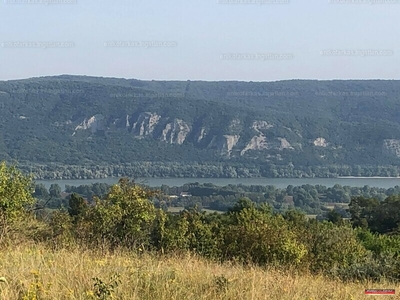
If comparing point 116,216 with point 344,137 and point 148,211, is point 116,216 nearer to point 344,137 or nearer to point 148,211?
point 148,211

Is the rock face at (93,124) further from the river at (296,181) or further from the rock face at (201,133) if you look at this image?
the river at (296,181)

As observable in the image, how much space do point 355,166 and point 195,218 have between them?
391 ft

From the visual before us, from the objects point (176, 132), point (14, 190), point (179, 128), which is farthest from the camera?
point (176, 132)

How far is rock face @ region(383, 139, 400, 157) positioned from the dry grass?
145 meters

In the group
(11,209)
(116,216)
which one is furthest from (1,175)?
(116,216)

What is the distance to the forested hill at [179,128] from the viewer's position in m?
144

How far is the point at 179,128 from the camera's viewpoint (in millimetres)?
154250

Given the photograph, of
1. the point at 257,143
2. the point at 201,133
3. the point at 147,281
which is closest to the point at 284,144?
the point at 257,143

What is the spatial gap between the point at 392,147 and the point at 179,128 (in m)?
55.5

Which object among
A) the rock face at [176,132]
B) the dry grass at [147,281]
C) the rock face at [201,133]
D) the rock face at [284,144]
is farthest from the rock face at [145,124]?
the dry grass at [147,281]

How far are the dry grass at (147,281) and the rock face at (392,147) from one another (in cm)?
14492

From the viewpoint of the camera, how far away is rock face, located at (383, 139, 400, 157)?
143 m

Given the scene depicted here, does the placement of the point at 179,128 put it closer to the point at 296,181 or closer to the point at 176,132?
the point at 176,132

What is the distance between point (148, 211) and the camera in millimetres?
20266
